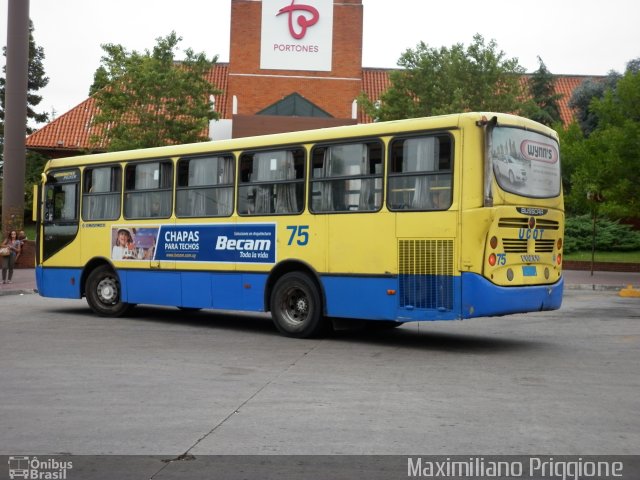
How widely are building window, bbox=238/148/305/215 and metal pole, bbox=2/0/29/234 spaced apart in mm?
19006

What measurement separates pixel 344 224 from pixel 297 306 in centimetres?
155

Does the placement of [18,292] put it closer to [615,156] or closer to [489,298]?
[489,298]

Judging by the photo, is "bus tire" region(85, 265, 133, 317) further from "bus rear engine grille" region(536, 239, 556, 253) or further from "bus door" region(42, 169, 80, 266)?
"bus rear engine grille" region(536, 239, 556, 253)

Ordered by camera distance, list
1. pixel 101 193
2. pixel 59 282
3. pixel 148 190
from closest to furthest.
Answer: pixel 148 190 → pixel 101 193 → pixel 59 282

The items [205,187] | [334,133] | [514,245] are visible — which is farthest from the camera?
[205,187]

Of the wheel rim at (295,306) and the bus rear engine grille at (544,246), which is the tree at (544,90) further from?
the wheel rim at (295,306)

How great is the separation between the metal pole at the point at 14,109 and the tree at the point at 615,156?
814 inches

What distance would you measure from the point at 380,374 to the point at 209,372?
190 centimetres

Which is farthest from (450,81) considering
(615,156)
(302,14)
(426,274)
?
(426,274)

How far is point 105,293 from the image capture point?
17.2 m

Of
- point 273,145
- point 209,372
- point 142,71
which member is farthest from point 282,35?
point 209,372

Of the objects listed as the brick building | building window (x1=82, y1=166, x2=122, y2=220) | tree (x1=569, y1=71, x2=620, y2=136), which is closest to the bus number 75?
building window (x1=82, y1=166, x2=122, y2=220)

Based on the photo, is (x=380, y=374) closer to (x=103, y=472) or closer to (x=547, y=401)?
(x=547, y=401)

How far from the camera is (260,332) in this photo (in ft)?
48.5
